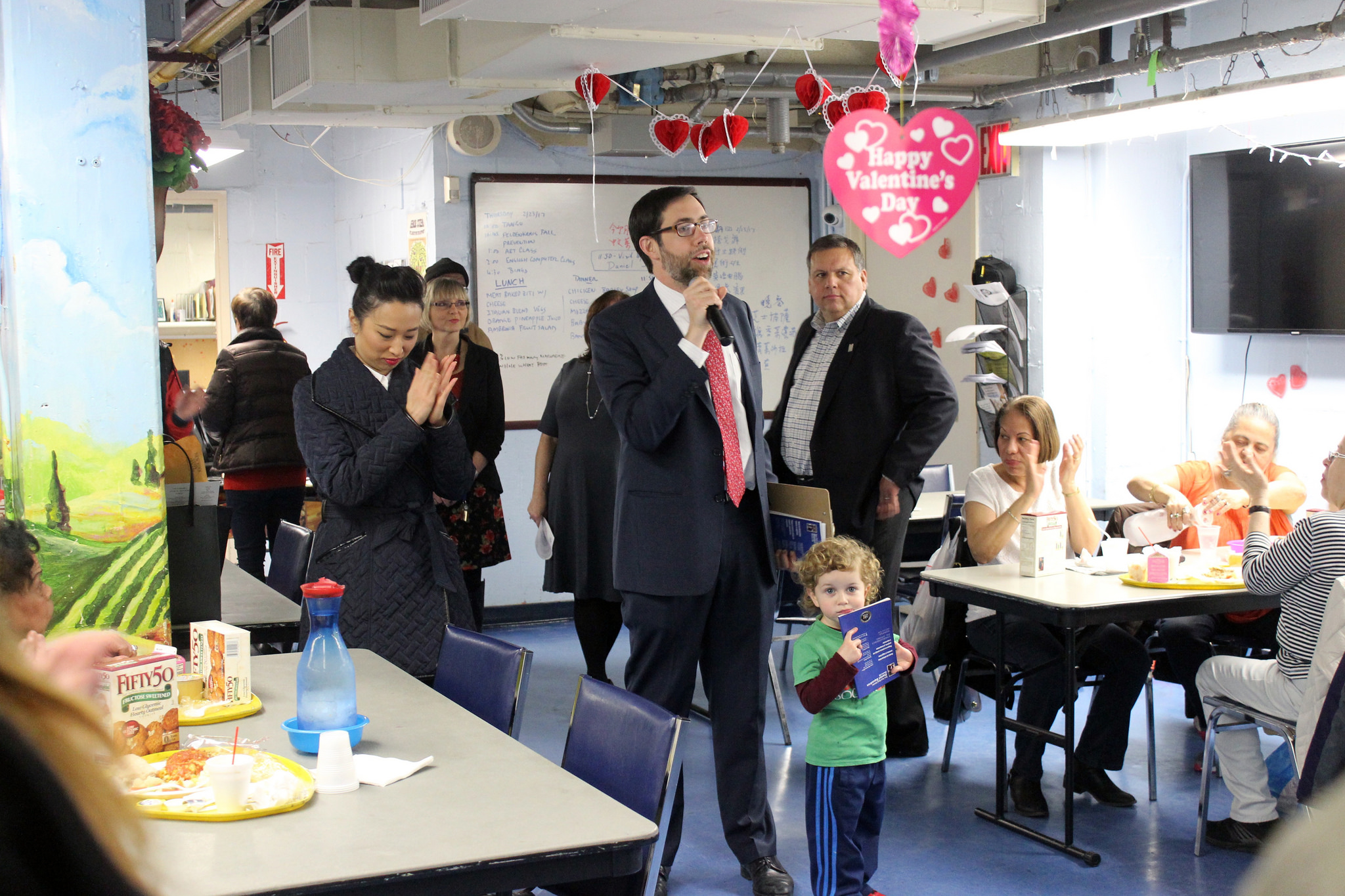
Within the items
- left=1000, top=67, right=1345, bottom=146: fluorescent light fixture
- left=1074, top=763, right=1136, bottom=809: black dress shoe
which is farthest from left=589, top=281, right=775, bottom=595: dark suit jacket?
left=1000, top=67, right=1345, bottom=146: fluorescent light fixture

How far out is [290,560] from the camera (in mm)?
4074

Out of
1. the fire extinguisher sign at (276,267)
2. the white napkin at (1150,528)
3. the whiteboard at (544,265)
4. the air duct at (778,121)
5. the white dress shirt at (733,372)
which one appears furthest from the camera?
the fire extinguisher sign at (276,267)

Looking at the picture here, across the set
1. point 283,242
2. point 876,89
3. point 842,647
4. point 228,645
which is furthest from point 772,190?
point 228,645

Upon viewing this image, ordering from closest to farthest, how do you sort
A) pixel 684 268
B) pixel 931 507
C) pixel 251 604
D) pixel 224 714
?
pixel 224 714, pixel 684 268, pixel 251 604, pixel 931 507

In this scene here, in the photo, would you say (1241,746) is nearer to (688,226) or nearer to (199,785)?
(688,226)

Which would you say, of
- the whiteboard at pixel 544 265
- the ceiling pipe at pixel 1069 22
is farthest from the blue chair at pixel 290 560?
the ceiling pipe at pixel 1069 22

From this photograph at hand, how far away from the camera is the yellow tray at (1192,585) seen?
3.64 meters

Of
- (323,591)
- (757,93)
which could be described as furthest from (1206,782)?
(757,93)

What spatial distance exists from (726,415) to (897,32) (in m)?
1.42

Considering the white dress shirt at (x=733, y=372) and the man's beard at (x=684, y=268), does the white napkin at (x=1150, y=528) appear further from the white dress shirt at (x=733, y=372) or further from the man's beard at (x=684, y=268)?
the man's beard at (x=684, y=268)

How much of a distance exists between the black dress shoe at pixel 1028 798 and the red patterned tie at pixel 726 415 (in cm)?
153

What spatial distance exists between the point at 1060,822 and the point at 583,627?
68.0 inches

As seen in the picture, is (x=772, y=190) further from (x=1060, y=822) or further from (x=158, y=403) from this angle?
(x=158, y=403)

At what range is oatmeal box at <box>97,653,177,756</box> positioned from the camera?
201 centimetres
